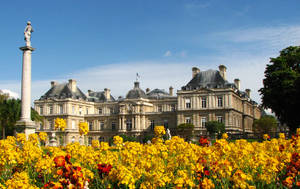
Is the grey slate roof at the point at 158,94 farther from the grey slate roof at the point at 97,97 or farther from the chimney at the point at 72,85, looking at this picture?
the chimney at the point at 72,85

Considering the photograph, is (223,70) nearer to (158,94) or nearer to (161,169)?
(158,94)

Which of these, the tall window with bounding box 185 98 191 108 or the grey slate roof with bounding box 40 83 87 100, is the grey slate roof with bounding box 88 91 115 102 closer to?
the grey slate roof with bounding box 40 83 87 100

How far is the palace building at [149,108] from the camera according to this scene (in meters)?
64.7

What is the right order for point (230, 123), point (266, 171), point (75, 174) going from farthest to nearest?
point (230, 123) < point (266, 171) < point (75, 174)

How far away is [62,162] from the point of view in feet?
16.4

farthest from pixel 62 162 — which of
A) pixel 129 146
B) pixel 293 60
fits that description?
pixel 293 60

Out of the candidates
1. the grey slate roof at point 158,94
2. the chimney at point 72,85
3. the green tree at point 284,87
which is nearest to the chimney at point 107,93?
the chimney at point 72,85

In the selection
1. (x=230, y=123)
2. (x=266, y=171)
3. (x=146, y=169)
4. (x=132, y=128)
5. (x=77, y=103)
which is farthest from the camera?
(x=77, y=103)

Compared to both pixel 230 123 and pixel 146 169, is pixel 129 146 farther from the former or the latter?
pixel 230 123

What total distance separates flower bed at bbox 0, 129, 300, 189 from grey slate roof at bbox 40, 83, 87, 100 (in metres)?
69.8

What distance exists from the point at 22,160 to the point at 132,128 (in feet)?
210

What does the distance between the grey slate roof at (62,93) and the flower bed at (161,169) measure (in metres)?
69.8

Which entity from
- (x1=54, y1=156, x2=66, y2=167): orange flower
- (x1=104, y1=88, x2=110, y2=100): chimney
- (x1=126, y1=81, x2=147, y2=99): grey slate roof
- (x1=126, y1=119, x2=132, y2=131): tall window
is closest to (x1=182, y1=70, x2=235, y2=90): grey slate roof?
(x1=126, y1=81, x2=147, y2=99): grey slate roof

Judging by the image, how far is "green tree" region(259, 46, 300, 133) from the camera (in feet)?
118
